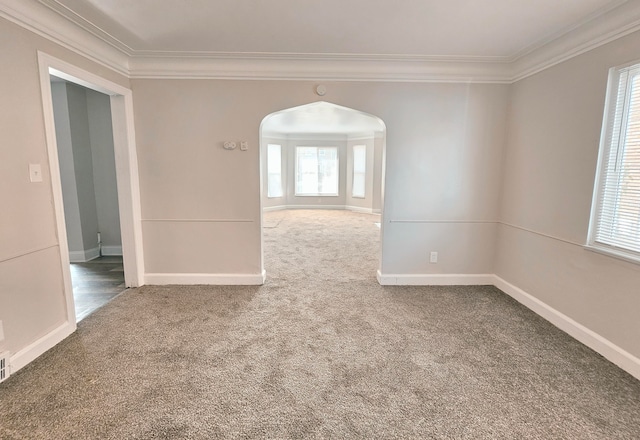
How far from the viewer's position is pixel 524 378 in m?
2.06

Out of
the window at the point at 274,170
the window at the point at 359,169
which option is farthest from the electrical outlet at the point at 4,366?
the window at the point at 359,169

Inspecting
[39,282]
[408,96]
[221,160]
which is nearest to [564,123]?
[408,96]

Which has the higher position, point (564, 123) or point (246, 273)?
point (564, 123)

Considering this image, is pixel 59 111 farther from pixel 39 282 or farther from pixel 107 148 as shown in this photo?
pixel 39 282

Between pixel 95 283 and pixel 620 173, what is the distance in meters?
5.31

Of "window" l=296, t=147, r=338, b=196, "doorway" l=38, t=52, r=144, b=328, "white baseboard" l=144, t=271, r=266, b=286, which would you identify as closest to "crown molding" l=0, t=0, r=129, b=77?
"doorway" l=38, t=52, r=144, b=328

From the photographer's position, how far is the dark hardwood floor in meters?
3.16

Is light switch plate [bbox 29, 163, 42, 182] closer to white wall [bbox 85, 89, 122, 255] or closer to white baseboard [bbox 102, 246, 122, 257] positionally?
white wall [bbox 85, 89, 122, 255]

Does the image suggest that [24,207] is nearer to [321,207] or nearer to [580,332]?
[580,332]

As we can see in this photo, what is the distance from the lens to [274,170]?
33.6 feet

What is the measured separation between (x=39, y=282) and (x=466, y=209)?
13.5 feet

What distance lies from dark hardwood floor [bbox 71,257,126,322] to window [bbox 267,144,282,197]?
586 cm

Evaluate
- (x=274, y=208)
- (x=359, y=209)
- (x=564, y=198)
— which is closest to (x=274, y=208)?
(x=274, y=208)

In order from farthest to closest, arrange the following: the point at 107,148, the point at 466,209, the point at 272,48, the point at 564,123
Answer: the point at 107,148 → the point at 466,209 → the point at 272,48 → the point at 564,123
